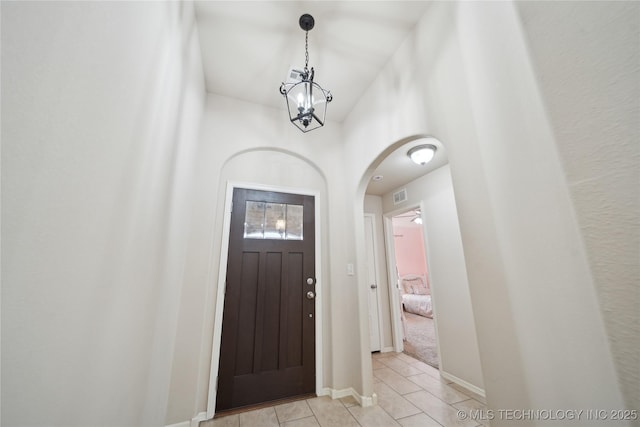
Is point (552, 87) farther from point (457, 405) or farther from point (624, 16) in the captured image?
point (457, 405)

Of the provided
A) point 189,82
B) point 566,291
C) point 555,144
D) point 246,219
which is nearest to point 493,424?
point 566,291

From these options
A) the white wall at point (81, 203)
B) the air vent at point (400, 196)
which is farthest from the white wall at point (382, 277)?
the white wall at point (81, 203)

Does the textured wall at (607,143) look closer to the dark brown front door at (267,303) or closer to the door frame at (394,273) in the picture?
the dark brown front door at (267,303)

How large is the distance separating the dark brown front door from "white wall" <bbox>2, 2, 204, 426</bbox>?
862 millimetres

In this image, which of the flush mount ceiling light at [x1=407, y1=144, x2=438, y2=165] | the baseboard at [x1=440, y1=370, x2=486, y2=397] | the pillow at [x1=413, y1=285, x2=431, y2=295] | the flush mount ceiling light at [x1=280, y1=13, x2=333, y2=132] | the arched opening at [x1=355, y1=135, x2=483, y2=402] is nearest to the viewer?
the flush mount ceiling light at [x1=280, y1=13, x2=333, y2=132]

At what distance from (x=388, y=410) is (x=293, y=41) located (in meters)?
3.28

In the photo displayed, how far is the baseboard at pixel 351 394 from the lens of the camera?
1.97 metres

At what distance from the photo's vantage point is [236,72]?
7.01 feet

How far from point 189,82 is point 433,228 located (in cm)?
319

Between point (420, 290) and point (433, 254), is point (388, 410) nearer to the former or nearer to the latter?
point (433, 254)

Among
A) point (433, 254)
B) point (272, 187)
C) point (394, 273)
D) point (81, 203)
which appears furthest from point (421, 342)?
point (81, 203)

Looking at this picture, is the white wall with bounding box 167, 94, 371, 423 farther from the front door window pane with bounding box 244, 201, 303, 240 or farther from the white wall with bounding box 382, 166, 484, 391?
the white wall with bounding box 382, 166, 484, 391

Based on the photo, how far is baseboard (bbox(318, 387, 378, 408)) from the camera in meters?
1.97

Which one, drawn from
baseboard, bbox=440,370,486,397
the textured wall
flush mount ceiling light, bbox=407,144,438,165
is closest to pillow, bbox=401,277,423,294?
baseboard, bbox=440,370,486,397
